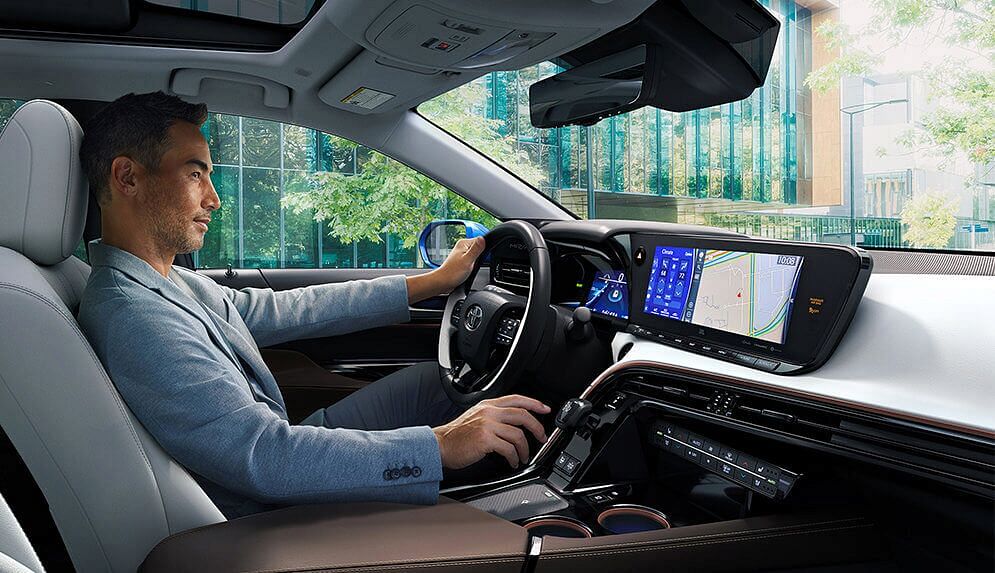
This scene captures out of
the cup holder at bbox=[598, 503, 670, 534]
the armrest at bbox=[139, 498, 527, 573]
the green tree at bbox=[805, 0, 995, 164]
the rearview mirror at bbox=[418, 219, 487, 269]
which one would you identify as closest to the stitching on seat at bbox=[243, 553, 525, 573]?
the armrest at bbox=[139, 498, 527, 573]

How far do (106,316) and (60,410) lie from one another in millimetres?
189

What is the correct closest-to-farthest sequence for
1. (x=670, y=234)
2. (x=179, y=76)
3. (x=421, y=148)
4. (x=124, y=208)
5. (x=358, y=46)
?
(x=124, y=208), (x=670, y=234), (x=358, y=46), (x=179, y=76), (x=421, y=148)

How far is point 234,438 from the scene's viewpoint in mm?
1166

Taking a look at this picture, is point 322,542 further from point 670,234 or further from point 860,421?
point 670,234

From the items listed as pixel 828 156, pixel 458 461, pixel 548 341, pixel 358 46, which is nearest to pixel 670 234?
pixel 548 341

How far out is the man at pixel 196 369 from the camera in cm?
116

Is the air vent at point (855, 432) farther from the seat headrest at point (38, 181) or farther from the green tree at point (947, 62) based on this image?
the green tree at point (947, 62)

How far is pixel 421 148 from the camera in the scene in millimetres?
2775

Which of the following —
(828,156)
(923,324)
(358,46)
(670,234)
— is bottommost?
(923,324)

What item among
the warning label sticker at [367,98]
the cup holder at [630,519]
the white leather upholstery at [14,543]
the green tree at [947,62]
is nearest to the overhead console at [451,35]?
the warning label sticker at [367,98]

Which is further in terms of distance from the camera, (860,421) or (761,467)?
(761,467)

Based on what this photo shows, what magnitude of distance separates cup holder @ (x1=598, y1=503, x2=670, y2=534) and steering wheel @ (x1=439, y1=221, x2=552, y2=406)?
46 centimetres

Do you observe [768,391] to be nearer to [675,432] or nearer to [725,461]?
[725,461]

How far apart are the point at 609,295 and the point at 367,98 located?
113 cm
